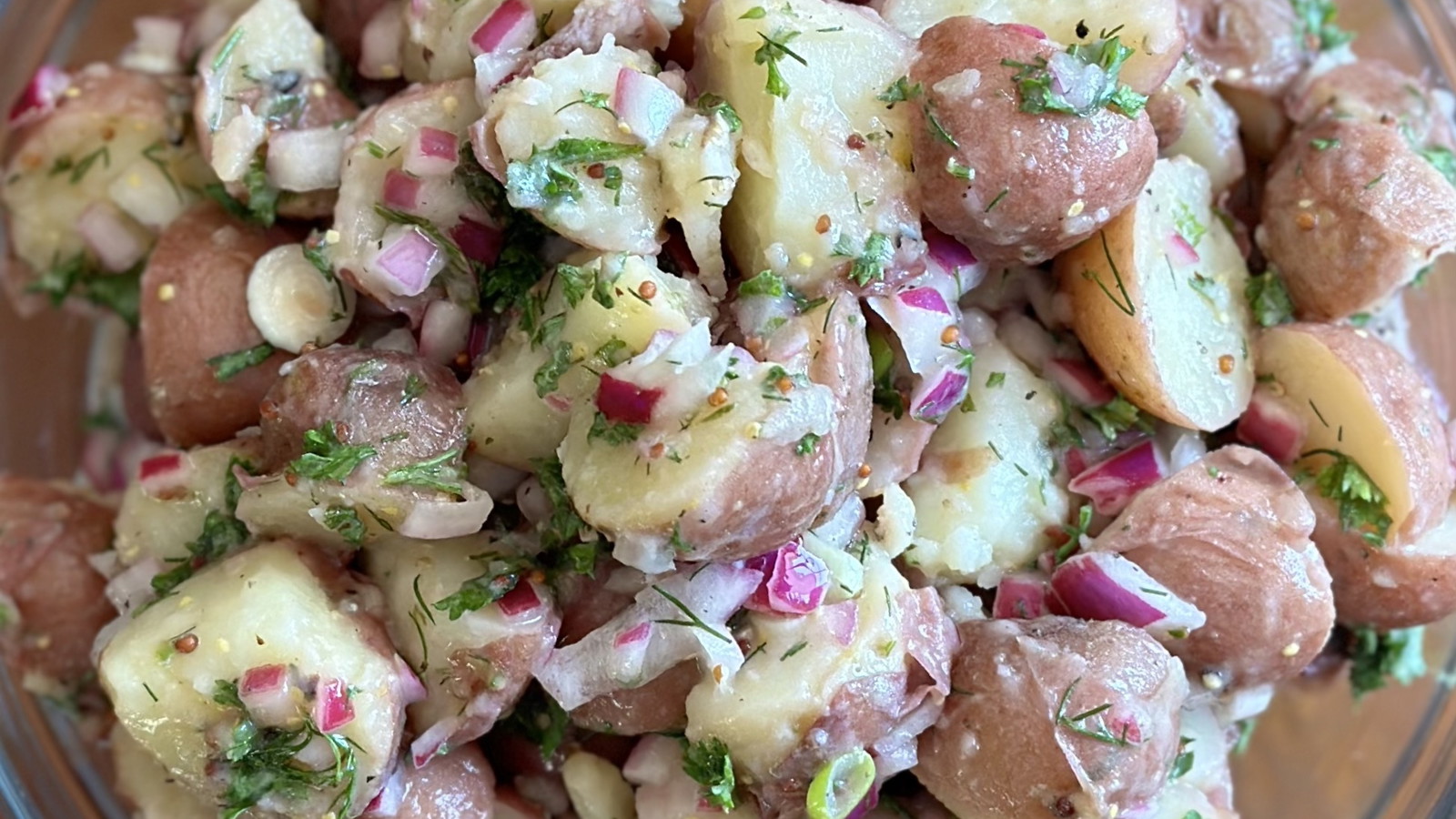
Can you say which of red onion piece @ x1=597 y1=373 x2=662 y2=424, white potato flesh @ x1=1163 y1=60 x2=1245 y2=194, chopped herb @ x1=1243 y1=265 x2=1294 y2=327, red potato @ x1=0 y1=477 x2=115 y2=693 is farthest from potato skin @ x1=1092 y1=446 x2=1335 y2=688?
red potato @ x1=0 y1=477 x2=115 y2=693

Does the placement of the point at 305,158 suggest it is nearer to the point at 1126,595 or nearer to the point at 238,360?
the point at 238,360

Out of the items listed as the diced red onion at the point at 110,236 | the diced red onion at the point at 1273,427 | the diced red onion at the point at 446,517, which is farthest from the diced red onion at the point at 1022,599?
the diced red onion at the point at 110,236

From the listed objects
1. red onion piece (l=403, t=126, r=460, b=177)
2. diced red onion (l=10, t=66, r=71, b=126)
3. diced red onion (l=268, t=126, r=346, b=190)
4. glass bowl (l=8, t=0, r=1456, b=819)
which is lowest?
glass bowl (l=8, t=0, r=1456, b=819)

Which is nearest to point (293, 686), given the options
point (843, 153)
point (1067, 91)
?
point (843, 153)

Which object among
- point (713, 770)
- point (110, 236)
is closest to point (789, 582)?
point (713, 770)

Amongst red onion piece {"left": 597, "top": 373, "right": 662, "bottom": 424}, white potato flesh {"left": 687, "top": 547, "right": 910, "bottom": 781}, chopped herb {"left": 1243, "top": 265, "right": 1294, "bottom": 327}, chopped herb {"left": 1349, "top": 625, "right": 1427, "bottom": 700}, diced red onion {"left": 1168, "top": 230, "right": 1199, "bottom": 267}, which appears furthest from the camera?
chopped herb {"left": 1349, "top": 625, "right": 1427, "bottom": 700}

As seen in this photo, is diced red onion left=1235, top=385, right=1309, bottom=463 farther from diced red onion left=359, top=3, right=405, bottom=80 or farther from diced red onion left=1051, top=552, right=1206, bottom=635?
diced red onion left=359, top=3, right=405, bottom=80
